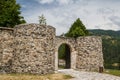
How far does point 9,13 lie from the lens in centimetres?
2886

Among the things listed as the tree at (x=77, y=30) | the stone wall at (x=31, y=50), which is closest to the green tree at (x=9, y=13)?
the tree at (x=77, y=30)

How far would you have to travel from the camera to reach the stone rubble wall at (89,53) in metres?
26.3

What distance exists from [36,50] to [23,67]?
1.61 metres

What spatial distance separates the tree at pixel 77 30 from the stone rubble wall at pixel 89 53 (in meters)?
6.52

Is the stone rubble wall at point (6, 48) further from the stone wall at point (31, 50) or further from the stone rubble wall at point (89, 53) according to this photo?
the stone rubble wall at point (89, 53)

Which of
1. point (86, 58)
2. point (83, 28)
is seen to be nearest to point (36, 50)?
point (86, 58)

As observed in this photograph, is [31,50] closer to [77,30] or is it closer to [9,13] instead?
[9,13]

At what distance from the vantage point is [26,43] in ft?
61.9

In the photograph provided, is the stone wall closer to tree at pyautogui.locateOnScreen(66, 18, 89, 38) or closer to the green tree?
the green tree

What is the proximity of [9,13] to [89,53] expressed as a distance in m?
10.4

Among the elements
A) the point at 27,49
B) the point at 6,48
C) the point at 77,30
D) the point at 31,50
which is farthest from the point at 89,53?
the point at 6,48

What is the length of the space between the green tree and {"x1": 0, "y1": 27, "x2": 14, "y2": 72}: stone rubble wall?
8271mm

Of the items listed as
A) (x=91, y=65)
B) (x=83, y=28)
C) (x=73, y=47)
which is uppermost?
(x=83, y=28)

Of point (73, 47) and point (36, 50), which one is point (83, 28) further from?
point (36, 50)
